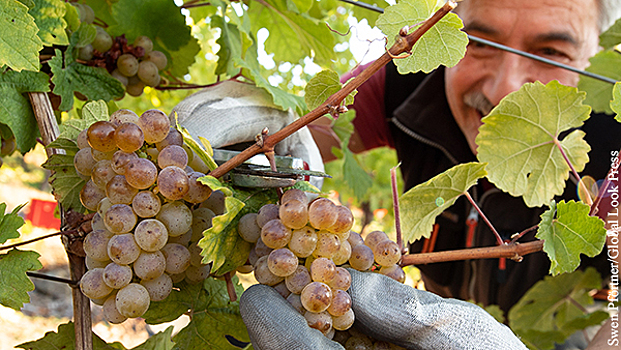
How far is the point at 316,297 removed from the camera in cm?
50

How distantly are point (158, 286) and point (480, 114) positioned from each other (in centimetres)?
132

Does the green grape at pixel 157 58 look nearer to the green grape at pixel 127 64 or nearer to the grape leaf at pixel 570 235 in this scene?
the green grape at pixel 127 64

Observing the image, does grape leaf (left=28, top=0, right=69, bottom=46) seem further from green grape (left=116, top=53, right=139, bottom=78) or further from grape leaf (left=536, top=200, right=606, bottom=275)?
grape leaf (left=536, top=200, right=606, bottom=275)

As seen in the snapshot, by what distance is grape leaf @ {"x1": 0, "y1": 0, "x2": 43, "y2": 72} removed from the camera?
523mm

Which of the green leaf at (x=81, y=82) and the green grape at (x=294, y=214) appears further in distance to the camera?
the green leaf at (x=81, y=82)

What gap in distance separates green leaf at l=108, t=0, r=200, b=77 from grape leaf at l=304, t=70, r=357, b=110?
0.38 m

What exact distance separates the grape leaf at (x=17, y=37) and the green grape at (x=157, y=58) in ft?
0.87

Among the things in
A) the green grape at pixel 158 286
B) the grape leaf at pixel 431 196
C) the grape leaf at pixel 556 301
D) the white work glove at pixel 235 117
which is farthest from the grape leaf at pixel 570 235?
the grape leaf at pixel 556 301

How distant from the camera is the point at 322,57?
103cm

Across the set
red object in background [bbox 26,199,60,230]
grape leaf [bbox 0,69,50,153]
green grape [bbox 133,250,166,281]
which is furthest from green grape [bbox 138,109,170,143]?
red object in background [bbox 26,199,60,230]

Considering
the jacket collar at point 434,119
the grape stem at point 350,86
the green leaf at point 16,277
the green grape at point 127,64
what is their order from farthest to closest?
the jacket collar at point 434,119 → the green grape at point 127,64 → the green leaf at point 16,277 → the grape stem at point 350,86

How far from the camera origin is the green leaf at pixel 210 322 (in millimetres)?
645

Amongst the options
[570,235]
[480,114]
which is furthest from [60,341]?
[480,114]

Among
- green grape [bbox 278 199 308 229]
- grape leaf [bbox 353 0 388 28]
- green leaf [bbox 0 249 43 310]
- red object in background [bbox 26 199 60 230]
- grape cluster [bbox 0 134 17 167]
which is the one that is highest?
grape leaf [bbox 353 0 388 28]
